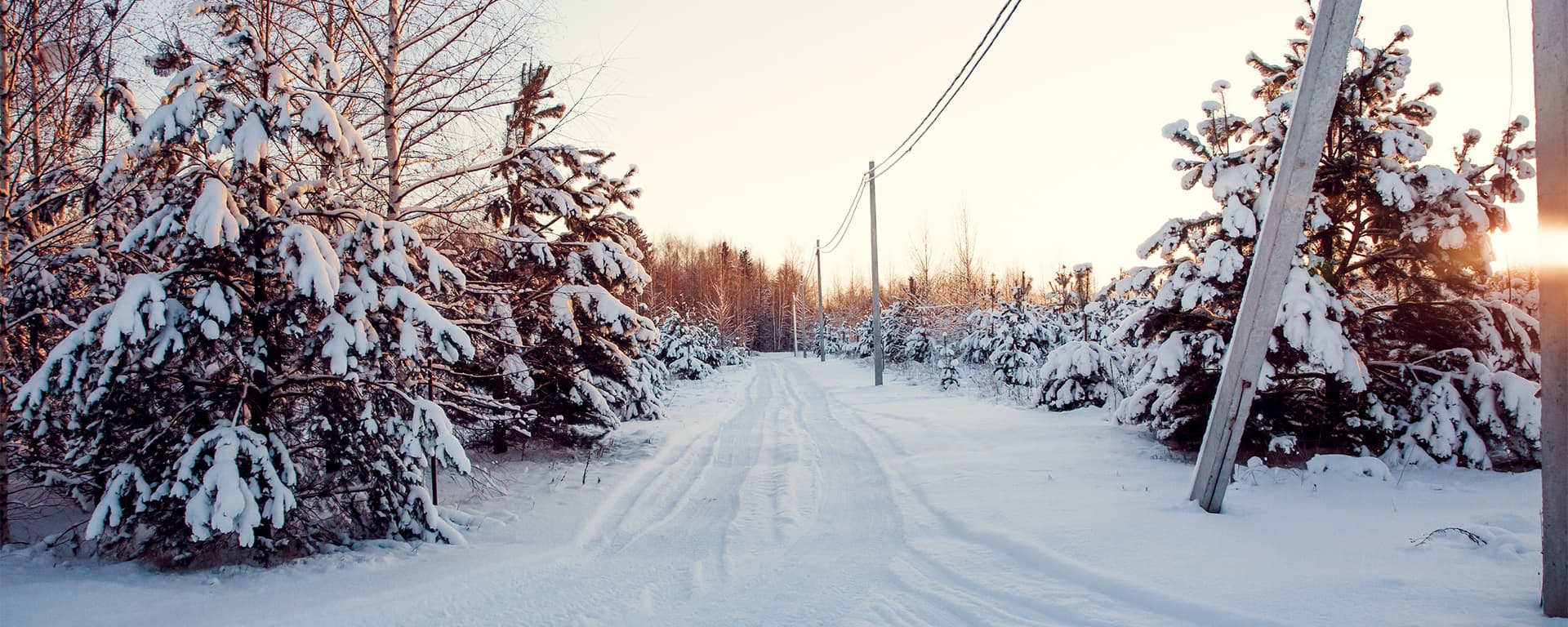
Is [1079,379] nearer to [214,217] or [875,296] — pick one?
[875,296]

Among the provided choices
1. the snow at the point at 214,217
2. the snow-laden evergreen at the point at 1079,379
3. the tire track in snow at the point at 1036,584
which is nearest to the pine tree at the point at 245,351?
the snow at the point at 214,217

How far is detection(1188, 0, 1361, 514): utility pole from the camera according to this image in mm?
4629

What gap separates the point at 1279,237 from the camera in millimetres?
4848

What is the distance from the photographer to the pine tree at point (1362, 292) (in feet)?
21.0

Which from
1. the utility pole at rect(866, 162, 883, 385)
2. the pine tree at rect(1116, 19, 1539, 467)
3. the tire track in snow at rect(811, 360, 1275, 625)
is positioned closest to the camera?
the tire track in snow at rect(811, 360, 1275, 625)

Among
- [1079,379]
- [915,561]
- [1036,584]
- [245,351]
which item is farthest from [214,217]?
[1079,379]

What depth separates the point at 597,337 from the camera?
8.90 metres

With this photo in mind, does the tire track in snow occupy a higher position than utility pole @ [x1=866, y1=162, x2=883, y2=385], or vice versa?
utility pole @ [x1=866, y1=162, x2=883, y2=385]

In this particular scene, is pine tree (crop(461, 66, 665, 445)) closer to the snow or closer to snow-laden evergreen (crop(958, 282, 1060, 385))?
the snow

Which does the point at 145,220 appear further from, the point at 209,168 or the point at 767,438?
the point at 767,438

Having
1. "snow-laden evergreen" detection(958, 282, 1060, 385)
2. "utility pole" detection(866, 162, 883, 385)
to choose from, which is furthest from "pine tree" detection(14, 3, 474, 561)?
"utility pole" detection(866, 162, 883, 385)

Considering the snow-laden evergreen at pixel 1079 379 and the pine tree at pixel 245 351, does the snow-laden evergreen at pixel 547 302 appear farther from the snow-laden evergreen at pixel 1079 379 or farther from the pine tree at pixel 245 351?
the snow-laden evergreen at pixel 1079 379

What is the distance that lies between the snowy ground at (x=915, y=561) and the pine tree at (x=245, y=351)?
0.51 metres

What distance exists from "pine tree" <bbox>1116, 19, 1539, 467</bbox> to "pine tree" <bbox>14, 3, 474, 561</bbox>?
7037 mm
